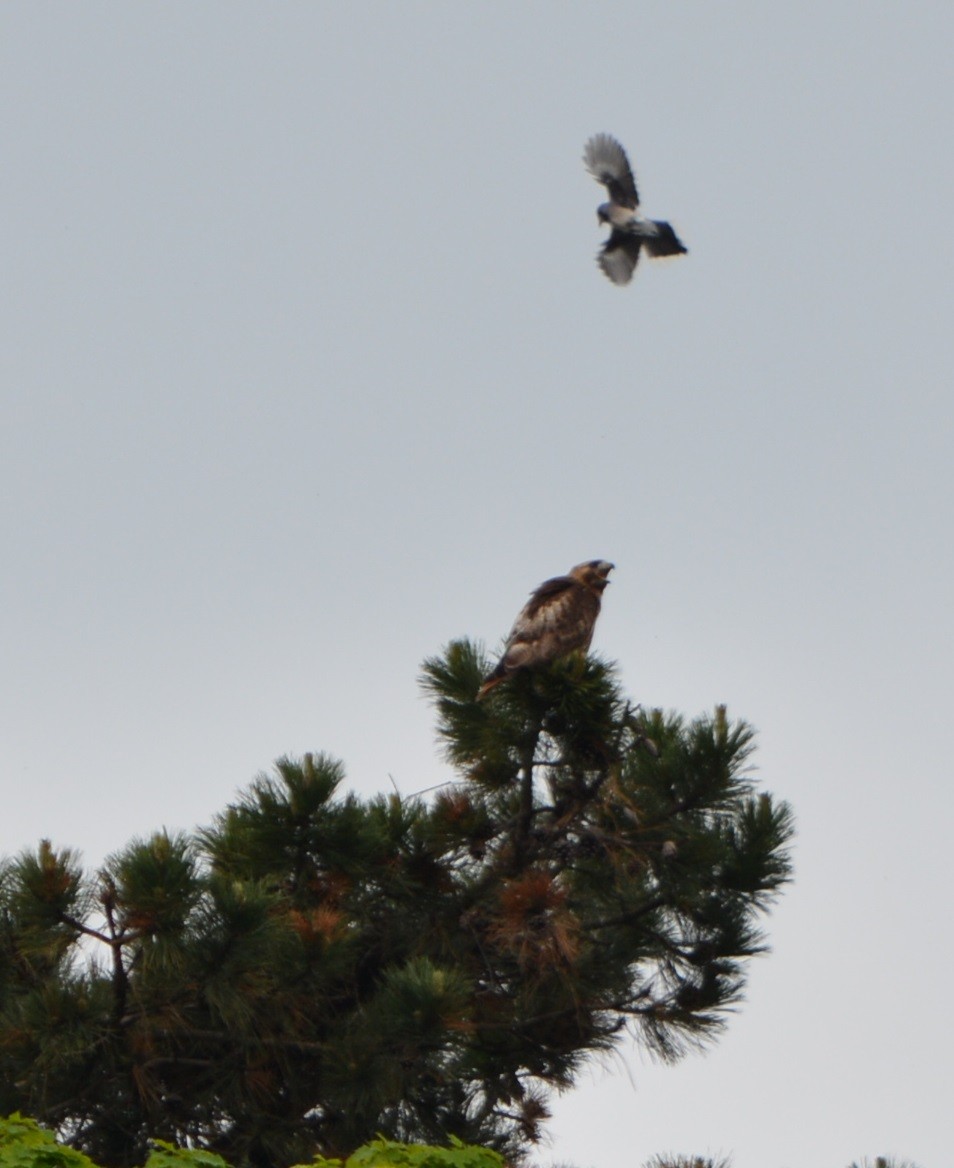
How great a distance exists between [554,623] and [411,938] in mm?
1665

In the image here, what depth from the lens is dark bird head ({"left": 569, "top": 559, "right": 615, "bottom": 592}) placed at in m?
8.89

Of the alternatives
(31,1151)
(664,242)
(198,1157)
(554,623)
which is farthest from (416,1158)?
(664,242)

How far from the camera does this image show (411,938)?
29.4 ft

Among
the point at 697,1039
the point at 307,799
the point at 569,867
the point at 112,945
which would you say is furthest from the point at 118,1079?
the point at 697,1039

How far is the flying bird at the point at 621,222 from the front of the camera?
38.3 feet

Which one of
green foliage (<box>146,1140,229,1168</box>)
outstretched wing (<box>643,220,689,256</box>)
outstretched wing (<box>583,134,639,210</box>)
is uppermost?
outstretched wing (<box>583,134,639,210</box>)

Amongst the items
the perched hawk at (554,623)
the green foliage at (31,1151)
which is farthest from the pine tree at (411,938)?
the green foliage at (31,1151)

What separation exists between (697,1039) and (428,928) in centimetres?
137

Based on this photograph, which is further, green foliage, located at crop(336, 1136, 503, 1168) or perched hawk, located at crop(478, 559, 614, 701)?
perched hawk, located at crop(478, 559, 614, 701)

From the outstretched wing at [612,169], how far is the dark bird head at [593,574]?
3505 millimetres

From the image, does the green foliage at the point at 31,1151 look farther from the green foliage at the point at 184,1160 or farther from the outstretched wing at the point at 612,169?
the outstretched wing at the point at 612,169

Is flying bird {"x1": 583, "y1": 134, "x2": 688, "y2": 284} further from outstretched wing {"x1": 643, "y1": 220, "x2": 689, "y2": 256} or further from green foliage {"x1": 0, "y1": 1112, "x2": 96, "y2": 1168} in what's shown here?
green foliage {"x1": 0, "y1": 1112, "x2": 96, "y2": 1168}

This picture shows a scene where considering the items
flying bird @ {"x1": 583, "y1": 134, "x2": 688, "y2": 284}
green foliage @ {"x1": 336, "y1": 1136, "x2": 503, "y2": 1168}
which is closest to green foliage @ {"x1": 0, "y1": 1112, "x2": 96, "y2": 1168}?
green foliage @ {"x1": 336, "y1": 1136, "x2": 503, "y2": 1168}

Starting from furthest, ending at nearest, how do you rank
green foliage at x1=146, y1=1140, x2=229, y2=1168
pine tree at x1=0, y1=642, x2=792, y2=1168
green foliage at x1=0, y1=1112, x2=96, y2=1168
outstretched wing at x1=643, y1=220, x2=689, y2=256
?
outstretched wing at x1=643, y1=220, x2=689, y2=256
pine tree at x1=0, y1=642, x2=792, y2=1168
green foliage at x1=146, y1=1140, x2=229, y2=1168
green foliage at x1=0, y1=1112, x2=96, y2=1168
